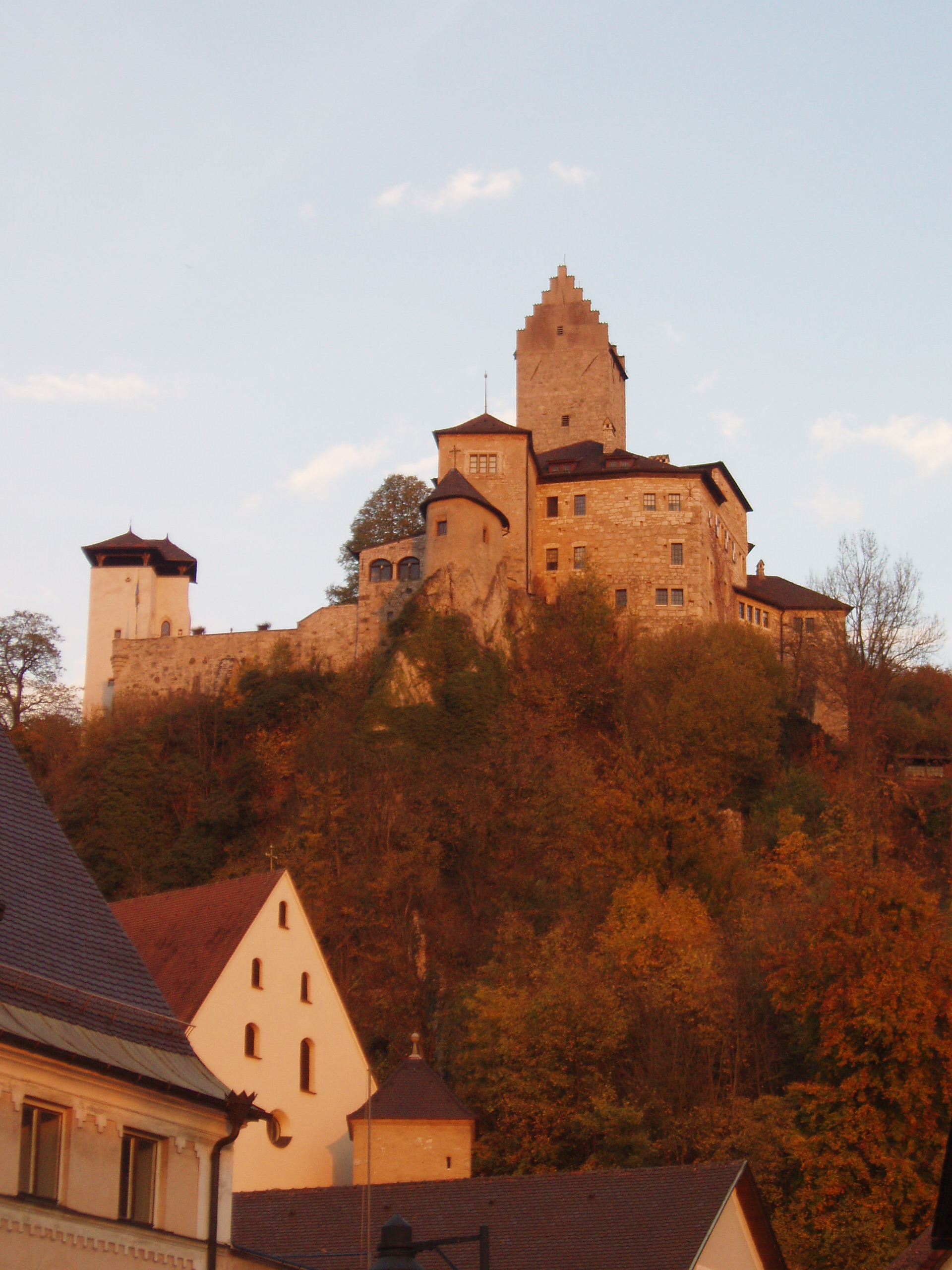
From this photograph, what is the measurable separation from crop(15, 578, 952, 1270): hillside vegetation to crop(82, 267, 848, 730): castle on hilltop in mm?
2183

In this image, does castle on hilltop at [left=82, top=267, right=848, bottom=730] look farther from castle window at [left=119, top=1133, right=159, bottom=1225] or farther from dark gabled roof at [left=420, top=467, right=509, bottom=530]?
castle window at [left=119, top=1133, right=159, bottom=1225]

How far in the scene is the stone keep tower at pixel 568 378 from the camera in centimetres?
7894

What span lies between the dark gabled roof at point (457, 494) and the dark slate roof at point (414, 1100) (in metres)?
30.9

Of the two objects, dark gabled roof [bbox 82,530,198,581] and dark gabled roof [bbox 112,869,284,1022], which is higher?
dark gabled roof [bbox 82,530,198,581]

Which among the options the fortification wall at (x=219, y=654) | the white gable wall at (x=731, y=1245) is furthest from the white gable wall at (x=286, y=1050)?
the fortification wall at (x=219, y=654)

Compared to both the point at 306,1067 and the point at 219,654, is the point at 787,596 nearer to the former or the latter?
the point at 219,654

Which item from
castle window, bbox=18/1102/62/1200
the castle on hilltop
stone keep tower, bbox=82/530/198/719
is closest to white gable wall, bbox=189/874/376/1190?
castle window, bbox=18/1102/62/1200

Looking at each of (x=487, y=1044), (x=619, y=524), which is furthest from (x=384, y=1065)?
(x=619, y=524)

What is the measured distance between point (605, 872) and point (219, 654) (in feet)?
78.0

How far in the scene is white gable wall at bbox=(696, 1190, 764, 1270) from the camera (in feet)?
83.2

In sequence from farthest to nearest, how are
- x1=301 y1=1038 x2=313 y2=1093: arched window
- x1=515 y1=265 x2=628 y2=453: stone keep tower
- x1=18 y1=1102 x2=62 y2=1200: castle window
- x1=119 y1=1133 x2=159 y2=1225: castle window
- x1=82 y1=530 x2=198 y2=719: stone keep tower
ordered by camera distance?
x1=515 y1=265 x2=628 y2=453: stone keep tower → x1=82 y1=530 x2=198 y2=719: stone keep tower → x1=301 y1=1038 x2=313 y2=1093: arched window → x1=119 y1=1133 x2=159 y2=1225: castle window → x1=18 y1=1102 x2=62 y2=1200: castle window

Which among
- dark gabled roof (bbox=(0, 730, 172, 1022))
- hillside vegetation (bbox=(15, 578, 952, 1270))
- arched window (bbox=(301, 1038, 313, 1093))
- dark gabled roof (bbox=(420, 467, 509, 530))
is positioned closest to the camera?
dark gabled roof (bbox=(0, 730, 172, 1022))

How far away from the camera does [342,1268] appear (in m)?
26.1

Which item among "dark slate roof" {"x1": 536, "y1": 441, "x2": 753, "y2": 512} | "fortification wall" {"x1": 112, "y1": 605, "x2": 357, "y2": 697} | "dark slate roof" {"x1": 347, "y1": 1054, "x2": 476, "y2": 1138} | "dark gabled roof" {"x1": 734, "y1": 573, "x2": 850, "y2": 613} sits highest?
"dark slate roof" {"x1": 536, "y1": 441, "x2": 753, "y2": 512}
